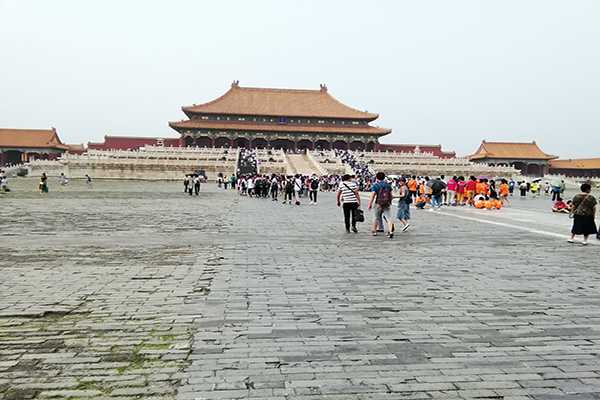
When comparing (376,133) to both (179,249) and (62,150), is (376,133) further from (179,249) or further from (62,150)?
(179,249)

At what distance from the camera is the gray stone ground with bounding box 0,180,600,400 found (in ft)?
10.7

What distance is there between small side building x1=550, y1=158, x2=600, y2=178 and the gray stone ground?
208 ft

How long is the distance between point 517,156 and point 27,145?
59.9 meters

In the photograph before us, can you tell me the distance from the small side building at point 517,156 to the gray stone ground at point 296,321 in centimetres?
6055

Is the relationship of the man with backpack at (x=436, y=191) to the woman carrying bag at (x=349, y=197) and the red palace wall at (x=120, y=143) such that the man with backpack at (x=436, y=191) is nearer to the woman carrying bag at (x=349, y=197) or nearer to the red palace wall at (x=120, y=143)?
the woman carrying bag at (x=349, y=197)

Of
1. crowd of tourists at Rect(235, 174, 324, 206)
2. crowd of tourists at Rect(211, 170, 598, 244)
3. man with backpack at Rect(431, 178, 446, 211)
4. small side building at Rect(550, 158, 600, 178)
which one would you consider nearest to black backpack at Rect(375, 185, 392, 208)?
crowd of tourists at Rect(211, 170, 598, 244)

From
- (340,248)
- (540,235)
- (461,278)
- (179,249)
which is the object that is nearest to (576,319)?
(461,278)

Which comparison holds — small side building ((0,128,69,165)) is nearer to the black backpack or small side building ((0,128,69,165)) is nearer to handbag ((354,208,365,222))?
handbag ((354,208,365,222))

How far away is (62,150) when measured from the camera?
6188 cm

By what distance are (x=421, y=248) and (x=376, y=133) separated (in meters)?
54.4

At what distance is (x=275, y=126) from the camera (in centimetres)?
6212

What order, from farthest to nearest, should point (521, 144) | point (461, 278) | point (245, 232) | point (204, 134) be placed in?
point (521, 144) < point (204, 134) < point (245, 232) < point (461, 278)

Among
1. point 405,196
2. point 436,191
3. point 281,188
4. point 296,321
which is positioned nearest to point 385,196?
point 405,196

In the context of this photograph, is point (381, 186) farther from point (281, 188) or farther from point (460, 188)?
point (281, 188)
